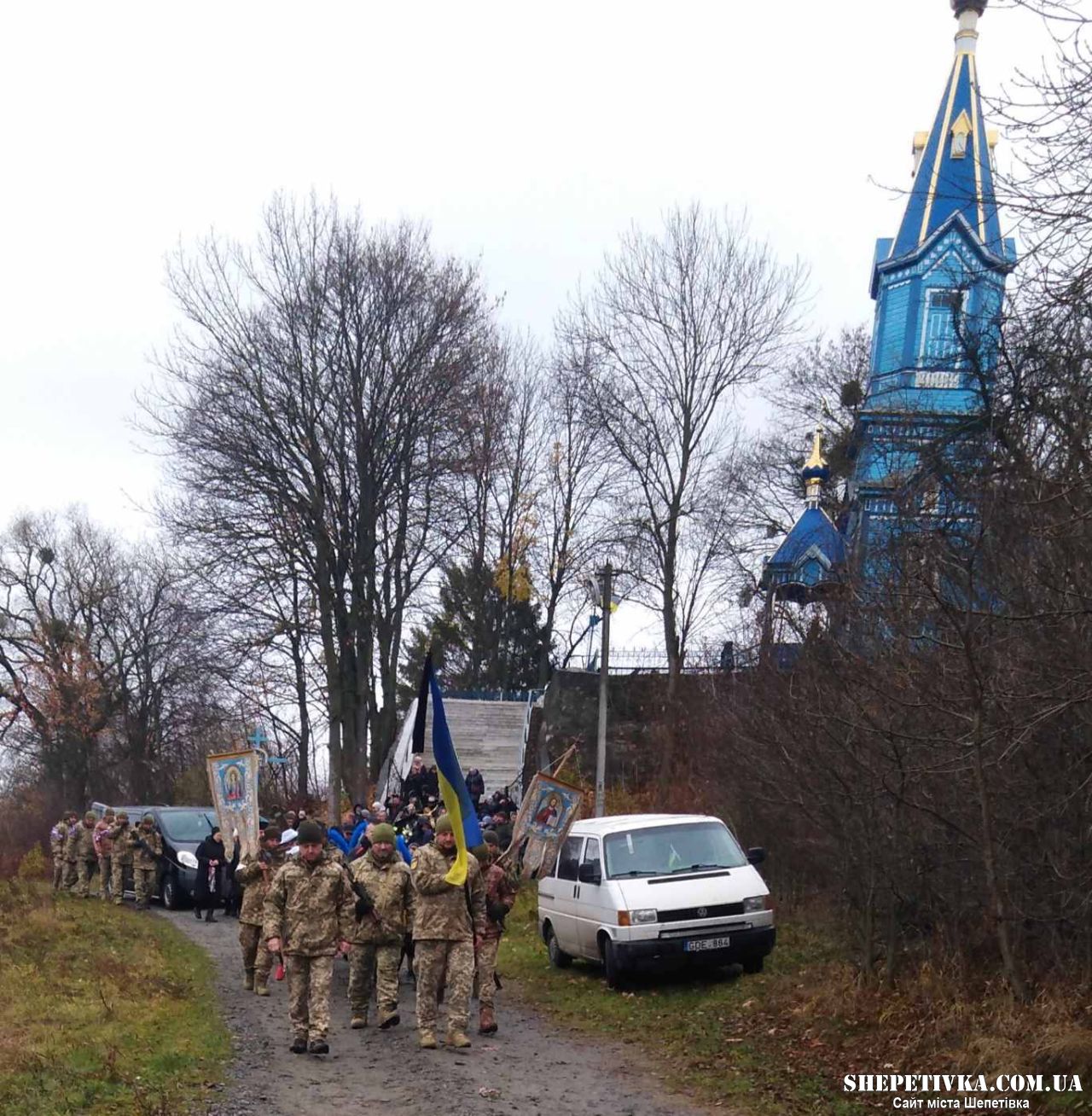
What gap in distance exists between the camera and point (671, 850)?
15.0m

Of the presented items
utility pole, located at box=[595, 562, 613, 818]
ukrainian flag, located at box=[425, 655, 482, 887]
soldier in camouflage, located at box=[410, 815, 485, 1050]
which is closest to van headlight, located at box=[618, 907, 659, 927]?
ukrainian flag, located at box=[425, 655, 482, 887]

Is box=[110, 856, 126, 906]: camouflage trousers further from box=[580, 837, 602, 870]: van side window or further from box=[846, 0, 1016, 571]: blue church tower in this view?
box=[846, 0, 1016, 571]: blue church tower

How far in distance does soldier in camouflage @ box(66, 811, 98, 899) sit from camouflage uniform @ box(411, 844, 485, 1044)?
18.8m

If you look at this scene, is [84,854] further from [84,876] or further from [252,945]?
[252,945]

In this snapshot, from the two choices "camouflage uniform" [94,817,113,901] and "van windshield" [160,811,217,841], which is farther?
"camouflage uniform" [94,817,113,901]

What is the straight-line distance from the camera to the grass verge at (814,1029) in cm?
911

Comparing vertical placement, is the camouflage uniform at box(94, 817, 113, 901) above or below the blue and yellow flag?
below

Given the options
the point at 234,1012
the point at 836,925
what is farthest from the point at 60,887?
the point at 836,925

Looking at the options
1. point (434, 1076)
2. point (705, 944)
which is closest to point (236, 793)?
point (705, 944)

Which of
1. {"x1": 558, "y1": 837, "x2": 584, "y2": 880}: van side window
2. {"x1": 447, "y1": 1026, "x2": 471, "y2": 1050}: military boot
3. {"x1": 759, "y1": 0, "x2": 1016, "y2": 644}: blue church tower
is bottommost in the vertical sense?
{"x1": 447, "y1": 1026, "x2": 471, "y2": 1050}: military boot

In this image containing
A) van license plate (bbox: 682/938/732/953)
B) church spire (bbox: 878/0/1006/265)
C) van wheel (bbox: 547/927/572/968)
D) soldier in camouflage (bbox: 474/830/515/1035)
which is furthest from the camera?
church spire (bbox: 878/0/1006/265)

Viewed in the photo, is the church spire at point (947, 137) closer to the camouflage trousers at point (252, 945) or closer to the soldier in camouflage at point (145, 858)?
the soldier in camouflage at point (145, 858)

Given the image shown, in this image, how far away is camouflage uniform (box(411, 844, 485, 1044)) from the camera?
11.4 m

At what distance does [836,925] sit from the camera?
580 inches
